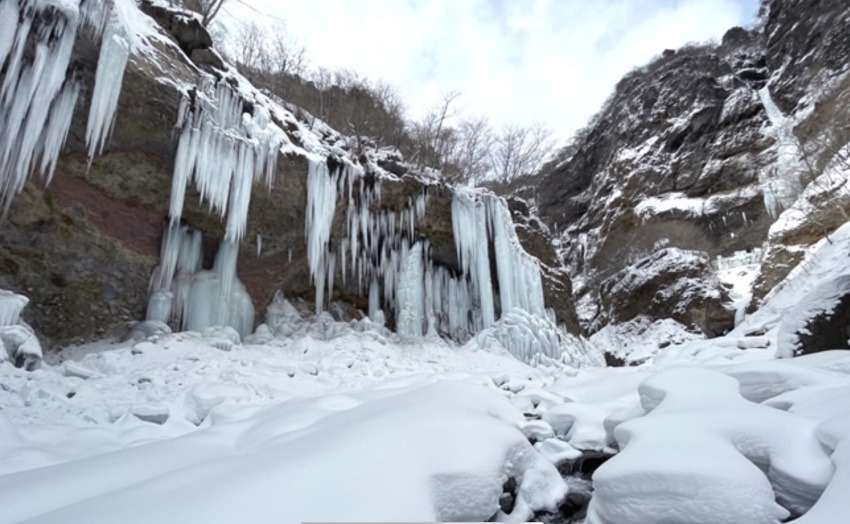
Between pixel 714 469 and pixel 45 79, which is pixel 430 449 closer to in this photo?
pixel 714 469

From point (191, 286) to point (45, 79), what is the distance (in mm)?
3929

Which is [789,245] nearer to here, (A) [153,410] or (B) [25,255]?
(A) [153,410]

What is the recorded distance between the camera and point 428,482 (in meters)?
2.15

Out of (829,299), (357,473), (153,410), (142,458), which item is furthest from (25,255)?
(829,299)

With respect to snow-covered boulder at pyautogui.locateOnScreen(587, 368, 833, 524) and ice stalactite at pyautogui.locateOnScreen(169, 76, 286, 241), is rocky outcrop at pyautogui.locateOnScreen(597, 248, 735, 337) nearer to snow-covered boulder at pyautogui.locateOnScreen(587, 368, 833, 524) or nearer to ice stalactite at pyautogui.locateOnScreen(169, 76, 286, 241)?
ice stalactite at pyautogui.locateOnScreen(169, 76, 286, 241)

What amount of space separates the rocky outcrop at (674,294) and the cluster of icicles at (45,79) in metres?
18.5

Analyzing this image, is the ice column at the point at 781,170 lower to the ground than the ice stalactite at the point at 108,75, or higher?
higher

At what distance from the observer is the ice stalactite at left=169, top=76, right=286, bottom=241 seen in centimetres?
682

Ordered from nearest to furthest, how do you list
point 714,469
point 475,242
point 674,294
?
point 714,469 < point 475,242 < point 674,294

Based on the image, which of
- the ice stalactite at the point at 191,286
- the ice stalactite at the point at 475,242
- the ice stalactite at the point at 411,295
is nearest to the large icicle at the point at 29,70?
the ice stalactite at the point at 191,286

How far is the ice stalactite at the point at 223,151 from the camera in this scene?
6.82 m

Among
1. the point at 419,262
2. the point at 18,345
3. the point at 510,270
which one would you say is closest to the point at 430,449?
the point at 18,345

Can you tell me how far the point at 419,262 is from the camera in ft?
35.2

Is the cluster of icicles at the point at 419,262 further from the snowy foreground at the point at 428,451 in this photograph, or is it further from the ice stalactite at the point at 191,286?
the snowy foreground at the point at 428,451
